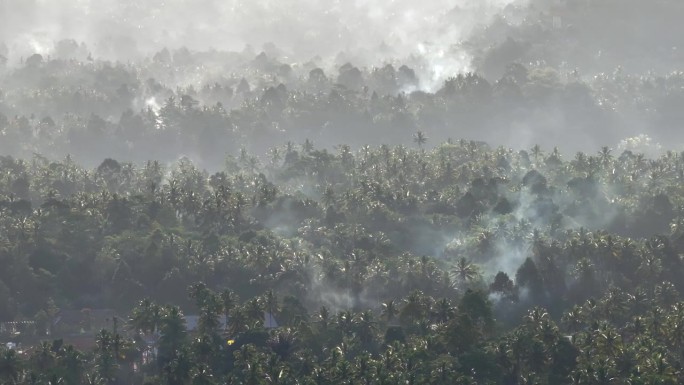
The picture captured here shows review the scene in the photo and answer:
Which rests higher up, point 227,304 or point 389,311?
point 389,311

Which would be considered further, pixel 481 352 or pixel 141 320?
pixel 141 320

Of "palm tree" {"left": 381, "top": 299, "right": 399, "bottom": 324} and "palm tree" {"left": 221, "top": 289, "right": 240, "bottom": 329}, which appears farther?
"palm tree" {"left": 381, "top": 299, "right": 399, "bottom": 324}

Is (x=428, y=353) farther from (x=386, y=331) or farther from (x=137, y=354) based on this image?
(x=137, y=354)

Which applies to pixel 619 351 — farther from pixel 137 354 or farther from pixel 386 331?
pixel 137 354

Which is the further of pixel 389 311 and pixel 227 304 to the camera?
pixel 389 311

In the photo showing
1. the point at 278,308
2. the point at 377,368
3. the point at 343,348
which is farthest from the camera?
the point at 278,308

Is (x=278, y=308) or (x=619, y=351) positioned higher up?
(x=278, y=308)

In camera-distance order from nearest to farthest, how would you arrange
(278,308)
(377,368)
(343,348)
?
1. (377,368)
2. (343,348)
3. (278,308)

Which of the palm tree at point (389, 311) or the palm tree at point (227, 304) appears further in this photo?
the palm tree at point (389, 311)

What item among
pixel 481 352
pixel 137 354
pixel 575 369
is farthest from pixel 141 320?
pixel 575 369
